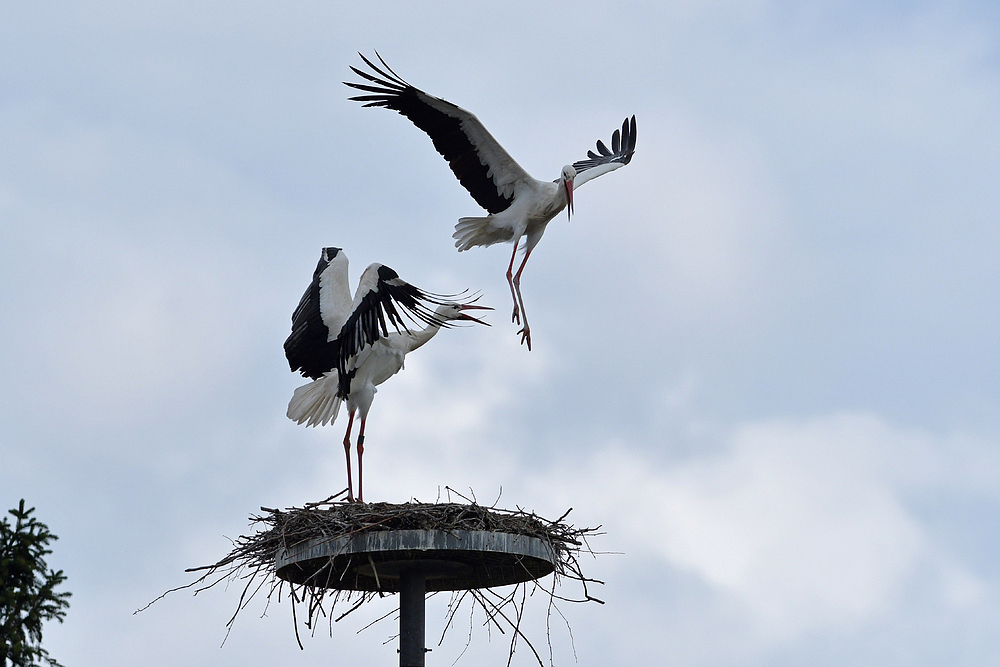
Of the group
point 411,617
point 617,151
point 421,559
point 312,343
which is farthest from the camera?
point 617,151

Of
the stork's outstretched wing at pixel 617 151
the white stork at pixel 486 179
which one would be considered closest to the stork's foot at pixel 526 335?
the white stork at pixel 486 179

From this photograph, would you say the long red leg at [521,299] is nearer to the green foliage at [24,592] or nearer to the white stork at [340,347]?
the white stork at [340,347]

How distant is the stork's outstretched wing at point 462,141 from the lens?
11.5 meters

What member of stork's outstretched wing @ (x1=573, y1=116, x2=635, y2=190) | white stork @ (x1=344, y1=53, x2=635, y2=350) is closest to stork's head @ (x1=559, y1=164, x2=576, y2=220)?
white stork @ (x1=344, y1=53, x2=635, y2=350)

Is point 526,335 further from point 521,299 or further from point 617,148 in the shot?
point 617,148

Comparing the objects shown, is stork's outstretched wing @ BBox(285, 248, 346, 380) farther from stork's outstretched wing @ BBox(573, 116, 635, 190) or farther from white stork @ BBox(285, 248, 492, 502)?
stork's outstretched wing @ BBox(573, 116, 635, 190)

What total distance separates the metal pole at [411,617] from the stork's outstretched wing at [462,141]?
12.5 feet

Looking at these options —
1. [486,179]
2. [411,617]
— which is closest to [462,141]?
[486,179]

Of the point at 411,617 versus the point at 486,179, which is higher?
the point at 486,179

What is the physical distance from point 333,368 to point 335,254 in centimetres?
118

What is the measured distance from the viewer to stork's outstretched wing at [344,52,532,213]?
11.5m

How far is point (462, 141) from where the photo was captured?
11836 mm

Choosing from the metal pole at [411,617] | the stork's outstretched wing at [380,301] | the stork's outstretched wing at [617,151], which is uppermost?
the stork's outstretched wing at [617,151]

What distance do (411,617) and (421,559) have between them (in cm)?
55
